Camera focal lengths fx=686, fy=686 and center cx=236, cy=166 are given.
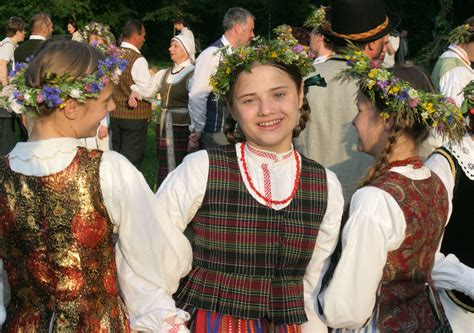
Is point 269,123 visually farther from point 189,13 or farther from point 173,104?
point 189,13

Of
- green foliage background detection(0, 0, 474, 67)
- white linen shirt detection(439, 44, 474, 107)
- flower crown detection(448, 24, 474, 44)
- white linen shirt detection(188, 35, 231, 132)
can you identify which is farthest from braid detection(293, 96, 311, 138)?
green foliage background detection(0, 0, 474, 67)

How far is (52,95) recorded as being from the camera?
7.75 feet

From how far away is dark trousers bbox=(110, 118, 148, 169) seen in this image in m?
8.36

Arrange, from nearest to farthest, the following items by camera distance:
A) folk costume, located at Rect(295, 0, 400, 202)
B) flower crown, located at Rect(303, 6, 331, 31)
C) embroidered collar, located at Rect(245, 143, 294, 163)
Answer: embroidered collar, located at Rect(245, 143, 294, 163) → folk costume, located at Rect(295, 0, 400, 202) → flower crown, located at Rect(303, 6, 331, 31)

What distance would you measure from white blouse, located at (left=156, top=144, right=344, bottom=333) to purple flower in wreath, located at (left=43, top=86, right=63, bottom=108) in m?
0.50

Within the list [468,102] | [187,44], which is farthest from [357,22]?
[187,44]

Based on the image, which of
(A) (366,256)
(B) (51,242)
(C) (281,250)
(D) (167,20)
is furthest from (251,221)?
(D) (167,20)

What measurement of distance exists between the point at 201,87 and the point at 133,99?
178 cm

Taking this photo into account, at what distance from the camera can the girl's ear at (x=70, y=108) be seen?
7.93 ft

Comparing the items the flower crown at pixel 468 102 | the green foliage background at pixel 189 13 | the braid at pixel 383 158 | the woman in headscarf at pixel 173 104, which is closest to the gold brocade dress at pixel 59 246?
the braid at pixel 383 158

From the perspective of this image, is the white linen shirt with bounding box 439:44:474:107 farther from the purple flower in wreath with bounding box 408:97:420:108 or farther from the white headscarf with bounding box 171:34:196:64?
the purple flower in wreath with bounding box 408:97:420:108

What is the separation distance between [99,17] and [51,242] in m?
31.3

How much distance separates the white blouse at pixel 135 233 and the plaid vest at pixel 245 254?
0.11 metres

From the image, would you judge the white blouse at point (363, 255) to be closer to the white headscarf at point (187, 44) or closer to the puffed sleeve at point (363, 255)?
the puffed sleeve at point (363, 255)
